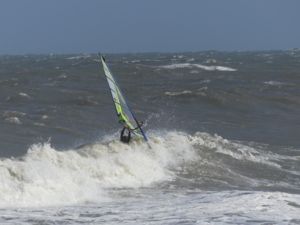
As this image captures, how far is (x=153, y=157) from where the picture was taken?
53.0 ft


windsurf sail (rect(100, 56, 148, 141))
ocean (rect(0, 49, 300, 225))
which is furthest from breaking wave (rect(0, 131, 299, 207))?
windsurf sail (rect(100, 56, 148, 141))

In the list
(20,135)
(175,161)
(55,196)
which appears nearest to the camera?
(55,196)

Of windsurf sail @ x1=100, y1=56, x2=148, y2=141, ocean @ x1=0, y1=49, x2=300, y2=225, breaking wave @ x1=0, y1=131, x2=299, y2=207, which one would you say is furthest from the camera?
windsurf sail @ x1=100, y1=56, x2=148, y2=141

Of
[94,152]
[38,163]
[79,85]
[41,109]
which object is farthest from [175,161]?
[79,85]

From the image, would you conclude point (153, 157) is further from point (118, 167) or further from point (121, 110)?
point (118, 167)

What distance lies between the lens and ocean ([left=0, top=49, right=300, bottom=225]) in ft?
32.7

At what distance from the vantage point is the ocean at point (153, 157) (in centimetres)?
996

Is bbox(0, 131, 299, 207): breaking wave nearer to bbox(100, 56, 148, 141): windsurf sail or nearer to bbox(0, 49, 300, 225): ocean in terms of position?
bbox(0, 49, 300, 225): ocean

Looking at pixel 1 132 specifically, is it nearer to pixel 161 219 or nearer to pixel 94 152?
pixel 94 152

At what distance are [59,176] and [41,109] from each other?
12.7 meters

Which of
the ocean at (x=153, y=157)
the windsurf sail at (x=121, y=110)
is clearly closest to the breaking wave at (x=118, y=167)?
the ocean at (x=153, y=157)

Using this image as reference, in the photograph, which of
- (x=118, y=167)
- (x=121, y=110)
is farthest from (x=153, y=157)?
(x=118, y=167)

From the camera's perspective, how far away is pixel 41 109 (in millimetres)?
24844

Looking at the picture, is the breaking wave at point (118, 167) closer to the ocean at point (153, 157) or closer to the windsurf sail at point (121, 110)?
the ocean at point (153, 157)
